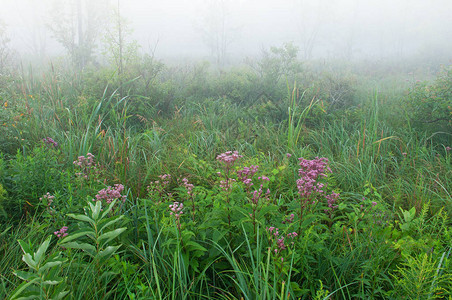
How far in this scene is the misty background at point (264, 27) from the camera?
100ft

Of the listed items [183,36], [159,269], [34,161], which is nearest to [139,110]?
[34,161]

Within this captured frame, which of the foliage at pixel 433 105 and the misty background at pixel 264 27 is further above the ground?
the misty background at pixel 264 27

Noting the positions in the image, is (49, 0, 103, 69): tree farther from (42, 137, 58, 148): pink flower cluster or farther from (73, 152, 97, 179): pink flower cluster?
(73, 152, 97, 179): pink flower cluster

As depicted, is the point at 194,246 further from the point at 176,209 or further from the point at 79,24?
the point at 79,24

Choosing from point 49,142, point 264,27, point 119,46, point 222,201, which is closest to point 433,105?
point 222,201

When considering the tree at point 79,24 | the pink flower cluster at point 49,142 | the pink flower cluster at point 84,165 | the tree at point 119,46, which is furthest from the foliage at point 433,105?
the tree at point 79,24

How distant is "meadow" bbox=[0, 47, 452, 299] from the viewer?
128 cm

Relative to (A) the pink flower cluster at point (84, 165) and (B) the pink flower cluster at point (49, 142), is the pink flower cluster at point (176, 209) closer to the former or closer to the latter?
(A) the pink flower cluster at point (84, 165)

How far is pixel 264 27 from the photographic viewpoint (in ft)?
186

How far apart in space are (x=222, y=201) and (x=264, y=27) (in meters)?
61.9

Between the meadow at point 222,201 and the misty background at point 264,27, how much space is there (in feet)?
63.7

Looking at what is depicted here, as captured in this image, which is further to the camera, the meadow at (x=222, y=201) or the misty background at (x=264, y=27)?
the misty background at (x=264, y=27)

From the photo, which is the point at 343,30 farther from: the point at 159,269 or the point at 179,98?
the point at 159,269

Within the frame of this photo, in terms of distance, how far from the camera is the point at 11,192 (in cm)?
215
